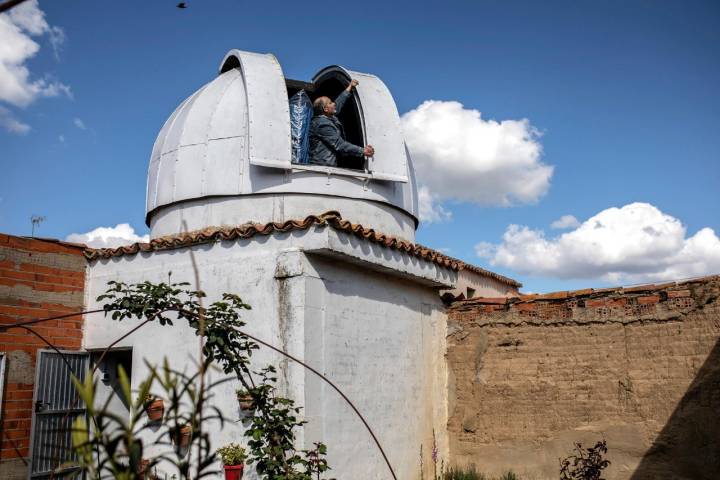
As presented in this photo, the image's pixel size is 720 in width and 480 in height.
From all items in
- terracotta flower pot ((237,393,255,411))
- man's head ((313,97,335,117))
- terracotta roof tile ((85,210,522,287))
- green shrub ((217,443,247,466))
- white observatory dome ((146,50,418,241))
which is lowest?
green shrub ((217,443,247,466))

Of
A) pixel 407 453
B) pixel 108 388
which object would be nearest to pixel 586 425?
pixel 407 453

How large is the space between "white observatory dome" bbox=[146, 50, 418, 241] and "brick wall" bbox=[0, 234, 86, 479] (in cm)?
145

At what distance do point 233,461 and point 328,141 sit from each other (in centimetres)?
443

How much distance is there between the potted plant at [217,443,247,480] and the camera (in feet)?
22.4

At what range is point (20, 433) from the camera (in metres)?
7.66

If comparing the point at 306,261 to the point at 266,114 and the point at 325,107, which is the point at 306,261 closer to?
the point at 266,114

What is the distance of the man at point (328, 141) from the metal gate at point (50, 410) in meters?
4.15

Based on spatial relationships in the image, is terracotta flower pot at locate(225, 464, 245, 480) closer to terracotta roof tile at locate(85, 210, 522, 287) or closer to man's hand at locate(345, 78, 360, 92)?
terracotta roof tile at locate(85, 210, 522, 287)

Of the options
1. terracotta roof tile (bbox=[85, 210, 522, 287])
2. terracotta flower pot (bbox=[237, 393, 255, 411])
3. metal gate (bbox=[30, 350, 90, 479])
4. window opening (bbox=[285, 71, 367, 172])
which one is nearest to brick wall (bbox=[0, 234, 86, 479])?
metal gate (bbox=[30, 350, 90, 479])

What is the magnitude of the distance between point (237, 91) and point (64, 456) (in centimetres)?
519

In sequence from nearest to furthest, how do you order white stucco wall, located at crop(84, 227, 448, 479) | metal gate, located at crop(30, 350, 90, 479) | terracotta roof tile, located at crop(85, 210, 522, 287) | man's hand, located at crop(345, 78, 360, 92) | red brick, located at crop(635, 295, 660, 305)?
white stucco wall, located at crop(84, 227, 448, 479) → terracotta roof tile, located at crop(85, 210, 522, 287) → metal gate, located at crop(30, 350, 90, 479) → red brick, located at crop(635, 295, 660, 305) → man's hand, located at crop(345, 78, 360, 92)

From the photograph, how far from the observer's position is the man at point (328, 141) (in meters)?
9.12

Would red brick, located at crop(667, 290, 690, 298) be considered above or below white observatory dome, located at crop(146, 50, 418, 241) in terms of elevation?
below

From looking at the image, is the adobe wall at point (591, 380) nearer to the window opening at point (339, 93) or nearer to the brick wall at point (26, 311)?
the window opening at point (339, 93)
